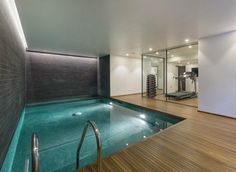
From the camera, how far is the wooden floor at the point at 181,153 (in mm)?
1749

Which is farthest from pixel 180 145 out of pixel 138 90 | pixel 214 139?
pixel 138 90

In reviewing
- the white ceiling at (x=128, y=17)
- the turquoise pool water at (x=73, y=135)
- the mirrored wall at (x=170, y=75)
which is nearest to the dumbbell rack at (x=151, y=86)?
the mirrored wall at (x=170, y=75)

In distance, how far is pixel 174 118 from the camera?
13.5ft

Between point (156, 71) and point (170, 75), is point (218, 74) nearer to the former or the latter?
point (156, 71)

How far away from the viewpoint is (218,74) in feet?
13.2

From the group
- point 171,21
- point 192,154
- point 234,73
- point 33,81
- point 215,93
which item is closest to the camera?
point 192,154

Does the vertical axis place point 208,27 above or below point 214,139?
above

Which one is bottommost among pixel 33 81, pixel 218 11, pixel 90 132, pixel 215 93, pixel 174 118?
pixel 90 132

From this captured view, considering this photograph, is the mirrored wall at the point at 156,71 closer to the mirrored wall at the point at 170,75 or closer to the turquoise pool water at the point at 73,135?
the mirrored wall at the point at 170,75

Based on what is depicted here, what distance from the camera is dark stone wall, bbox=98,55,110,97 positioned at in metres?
8.15

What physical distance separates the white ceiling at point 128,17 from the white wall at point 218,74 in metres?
0.39

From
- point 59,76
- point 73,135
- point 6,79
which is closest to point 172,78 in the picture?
point 59,76

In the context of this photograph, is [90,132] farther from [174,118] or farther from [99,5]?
[99,5]

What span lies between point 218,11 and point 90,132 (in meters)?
4.23
